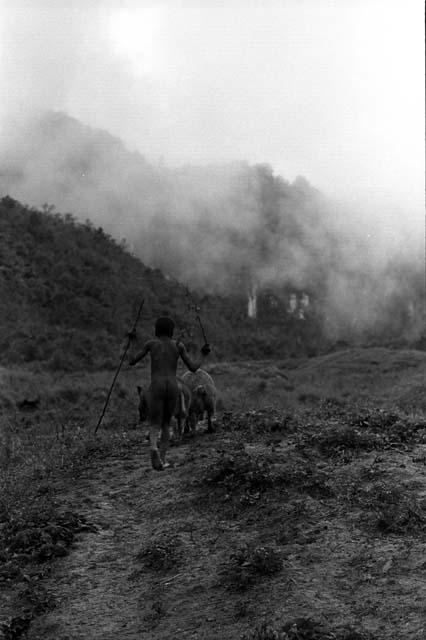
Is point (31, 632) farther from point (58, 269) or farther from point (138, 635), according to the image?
point (58, 269)

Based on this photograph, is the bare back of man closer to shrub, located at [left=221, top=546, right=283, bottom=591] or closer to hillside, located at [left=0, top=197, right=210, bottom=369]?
shrub, located at [left=221, top=546, right=283, bottom=591]

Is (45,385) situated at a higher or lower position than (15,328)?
lower

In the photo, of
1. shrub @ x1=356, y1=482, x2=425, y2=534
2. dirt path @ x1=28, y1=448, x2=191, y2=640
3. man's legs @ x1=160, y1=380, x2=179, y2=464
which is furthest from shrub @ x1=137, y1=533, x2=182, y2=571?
shrub @ x1=356, y1=482, x2=425, y2=534

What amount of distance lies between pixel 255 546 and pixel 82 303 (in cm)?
6225

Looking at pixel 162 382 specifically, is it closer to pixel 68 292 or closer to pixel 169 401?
pixel 169 401

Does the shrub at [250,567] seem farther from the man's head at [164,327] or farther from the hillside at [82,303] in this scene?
the hillside at [82,303]

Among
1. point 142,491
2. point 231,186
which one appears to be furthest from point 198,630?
point 231,186

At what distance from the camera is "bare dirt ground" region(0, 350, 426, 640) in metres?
6.22

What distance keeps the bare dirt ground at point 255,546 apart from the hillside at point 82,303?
136 ft

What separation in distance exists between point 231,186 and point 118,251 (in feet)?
95.1

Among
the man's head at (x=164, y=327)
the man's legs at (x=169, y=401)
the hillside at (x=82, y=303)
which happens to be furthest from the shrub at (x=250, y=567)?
the hillside at (x=82, y=303)

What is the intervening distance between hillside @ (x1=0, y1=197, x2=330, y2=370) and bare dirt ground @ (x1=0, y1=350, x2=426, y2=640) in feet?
136

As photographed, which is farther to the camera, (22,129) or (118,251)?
(22,129)

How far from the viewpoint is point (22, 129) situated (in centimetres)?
9394
